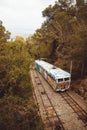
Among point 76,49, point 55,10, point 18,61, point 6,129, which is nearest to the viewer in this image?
point 6,129

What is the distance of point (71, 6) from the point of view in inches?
2056

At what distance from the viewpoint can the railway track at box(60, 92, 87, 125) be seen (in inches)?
817

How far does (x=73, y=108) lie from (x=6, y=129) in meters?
13.1

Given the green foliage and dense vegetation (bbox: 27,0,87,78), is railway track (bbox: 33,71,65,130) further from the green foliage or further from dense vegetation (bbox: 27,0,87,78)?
dense vegetation (bbox: 27,0,87,78)

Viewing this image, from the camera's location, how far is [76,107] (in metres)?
23.5

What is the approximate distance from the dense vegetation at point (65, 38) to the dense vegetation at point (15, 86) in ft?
32.7

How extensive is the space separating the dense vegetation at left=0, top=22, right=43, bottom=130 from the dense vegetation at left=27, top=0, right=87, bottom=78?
9970 millimetres

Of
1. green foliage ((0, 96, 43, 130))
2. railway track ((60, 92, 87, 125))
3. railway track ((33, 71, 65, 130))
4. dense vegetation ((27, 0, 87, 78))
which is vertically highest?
dense vegetation ((27, 0, 87, 78))

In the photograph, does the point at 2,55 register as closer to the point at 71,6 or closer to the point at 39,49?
the point at 71,6

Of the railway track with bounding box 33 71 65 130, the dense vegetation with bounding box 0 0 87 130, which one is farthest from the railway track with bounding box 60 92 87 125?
the dense vegetation with bounding box 0 0 87 130

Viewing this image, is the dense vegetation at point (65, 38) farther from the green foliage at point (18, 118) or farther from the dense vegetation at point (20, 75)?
the green foliage at point (18, 118)

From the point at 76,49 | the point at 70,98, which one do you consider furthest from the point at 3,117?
the point at 76,49

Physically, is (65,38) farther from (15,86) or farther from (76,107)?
(15,86)

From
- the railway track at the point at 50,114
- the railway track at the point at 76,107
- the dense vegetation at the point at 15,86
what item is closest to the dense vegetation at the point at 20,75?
the dense vegetation at the point at 15,86
